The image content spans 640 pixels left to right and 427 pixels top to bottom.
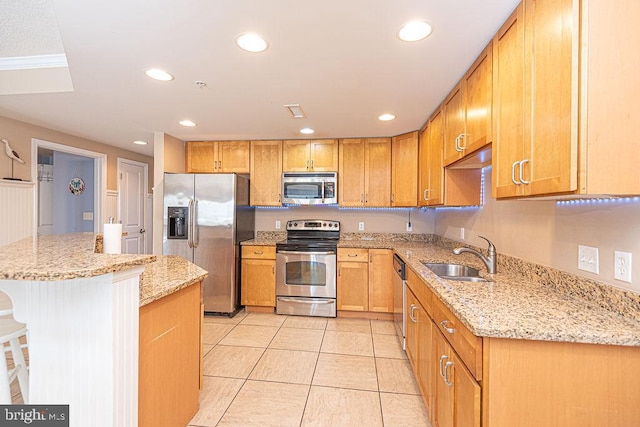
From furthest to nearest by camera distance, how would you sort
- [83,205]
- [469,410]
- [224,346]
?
1. [83,205]
2. [224,346]
3. [469,410]

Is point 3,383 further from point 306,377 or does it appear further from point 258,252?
point 258,252

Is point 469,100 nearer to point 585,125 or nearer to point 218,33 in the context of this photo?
point 585,125

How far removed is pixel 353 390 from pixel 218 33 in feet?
7.90

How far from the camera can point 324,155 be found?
3.85 metres

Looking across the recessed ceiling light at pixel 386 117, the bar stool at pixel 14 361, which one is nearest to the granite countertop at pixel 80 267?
the bar stool at pixel 14 361

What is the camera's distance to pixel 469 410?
1.12m

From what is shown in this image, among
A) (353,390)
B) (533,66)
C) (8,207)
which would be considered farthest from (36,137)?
(533,66)

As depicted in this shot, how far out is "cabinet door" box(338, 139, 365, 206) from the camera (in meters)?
3.80

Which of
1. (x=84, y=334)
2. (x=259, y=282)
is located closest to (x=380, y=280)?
(x=259, y=282)

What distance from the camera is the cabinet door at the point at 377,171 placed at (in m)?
3.76

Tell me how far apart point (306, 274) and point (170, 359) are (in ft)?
7.08

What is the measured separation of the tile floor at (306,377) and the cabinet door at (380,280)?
0.23 meters

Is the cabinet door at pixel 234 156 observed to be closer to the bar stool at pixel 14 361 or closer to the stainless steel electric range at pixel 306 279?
the stainless steel electric range at pixel 306 279

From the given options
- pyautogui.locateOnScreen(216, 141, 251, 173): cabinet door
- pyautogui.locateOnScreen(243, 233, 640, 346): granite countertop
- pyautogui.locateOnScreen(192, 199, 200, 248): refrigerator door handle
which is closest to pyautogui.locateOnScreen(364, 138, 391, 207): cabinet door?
pyautogui.locateOnScreen(216, 141, 251, 173): cabinet door
